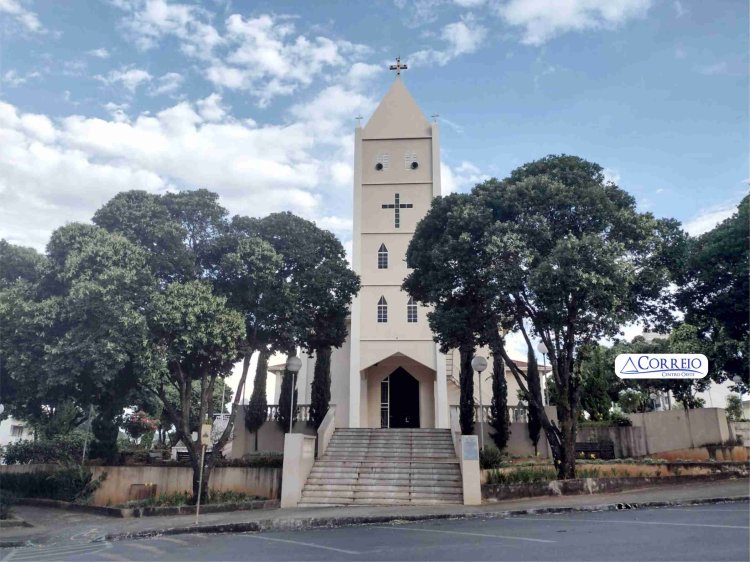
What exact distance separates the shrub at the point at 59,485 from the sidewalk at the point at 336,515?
3406 mm

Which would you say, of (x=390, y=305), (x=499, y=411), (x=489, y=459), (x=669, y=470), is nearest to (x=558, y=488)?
(x=669, y=470)

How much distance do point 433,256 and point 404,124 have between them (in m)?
12.3

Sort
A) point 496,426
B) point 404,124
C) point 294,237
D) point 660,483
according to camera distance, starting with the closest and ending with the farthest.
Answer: point 660,483
point 294,237
point 496,426
point 404,124

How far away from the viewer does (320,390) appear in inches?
880

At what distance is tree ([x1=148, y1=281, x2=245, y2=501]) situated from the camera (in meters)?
14.6

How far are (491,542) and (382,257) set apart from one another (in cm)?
1633

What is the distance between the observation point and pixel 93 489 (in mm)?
17891

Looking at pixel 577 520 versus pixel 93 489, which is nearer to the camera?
pixel 577 520

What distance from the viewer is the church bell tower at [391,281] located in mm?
23156

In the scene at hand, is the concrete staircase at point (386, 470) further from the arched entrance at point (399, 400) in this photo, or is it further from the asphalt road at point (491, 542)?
the arched entrance at point (399, 400)

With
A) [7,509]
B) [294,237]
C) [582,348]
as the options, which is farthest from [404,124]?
[7,509]

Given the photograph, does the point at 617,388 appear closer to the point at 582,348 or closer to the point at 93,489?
the point at 582,348

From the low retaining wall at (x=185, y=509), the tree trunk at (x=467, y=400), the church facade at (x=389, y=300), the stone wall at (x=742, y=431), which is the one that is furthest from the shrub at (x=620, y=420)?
the low retaining wall at (x=185, y=509)

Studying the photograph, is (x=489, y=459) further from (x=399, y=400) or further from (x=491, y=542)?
(x=491, y=542)
